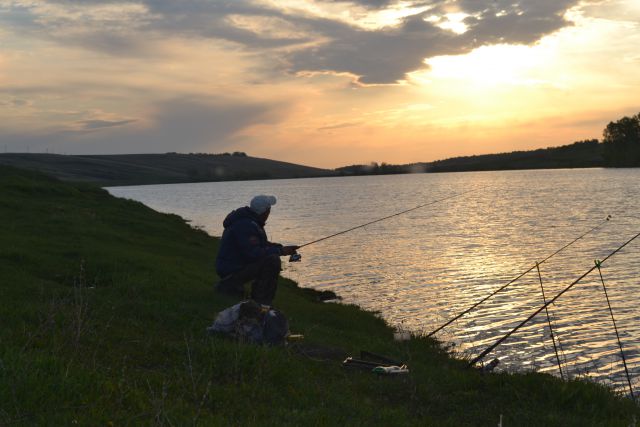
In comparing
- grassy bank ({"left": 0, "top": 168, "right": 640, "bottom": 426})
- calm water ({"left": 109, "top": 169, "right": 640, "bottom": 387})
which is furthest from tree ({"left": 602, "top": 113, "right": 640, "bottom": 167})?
grassy bank ({"left": 0, "top": 168, "right": 640, "bottom": 426})

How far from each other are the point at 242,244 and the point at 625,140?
673 ft

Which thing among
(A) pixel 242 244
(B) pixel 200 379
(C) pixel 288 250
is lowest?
(B) pixel 200 379

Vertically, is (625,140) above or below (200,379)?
above

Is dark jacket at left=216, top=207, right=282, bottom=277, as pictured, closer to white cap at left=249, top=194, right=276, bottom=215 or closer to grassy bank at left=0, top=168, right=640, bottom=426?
white cap at left=249, top=194, right=276, bottom=215

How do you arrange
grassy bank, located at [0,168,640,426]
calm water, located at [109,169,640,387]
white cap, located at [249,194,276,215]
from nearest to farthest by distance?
1. grassy bank, located at [0,168,640,426]
2. white cap, located at [249,194,276,215]
3. calm water, located at [109,169,640,387]

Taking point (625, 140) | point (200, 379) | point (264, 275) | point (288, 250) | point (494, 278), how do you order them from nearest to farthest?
point (200, 379)
point (264, 275)
point (288, 250)
point (494, 278)
point (625, 140)

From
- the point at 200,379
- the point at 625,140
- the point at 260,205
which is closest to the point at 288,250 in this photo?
the point at 260,205

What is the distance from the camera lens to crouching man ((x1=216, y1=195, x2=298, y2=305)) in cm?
1227

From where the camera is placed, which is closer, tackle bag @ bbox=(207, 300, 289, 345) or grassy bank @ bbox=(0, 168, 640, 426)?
grassy bank @ bbox=(0, 168, 640, 426)

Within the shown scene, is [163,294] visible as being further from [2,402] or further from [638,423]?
[638,423]

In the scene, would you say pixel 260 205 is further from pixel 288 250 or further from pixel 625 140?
pixel 625 140

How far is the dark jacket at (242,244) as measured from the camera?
12266mm

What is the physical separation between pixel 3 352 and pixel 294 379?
348 centimetres

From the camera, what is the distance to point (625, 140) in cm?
19000
